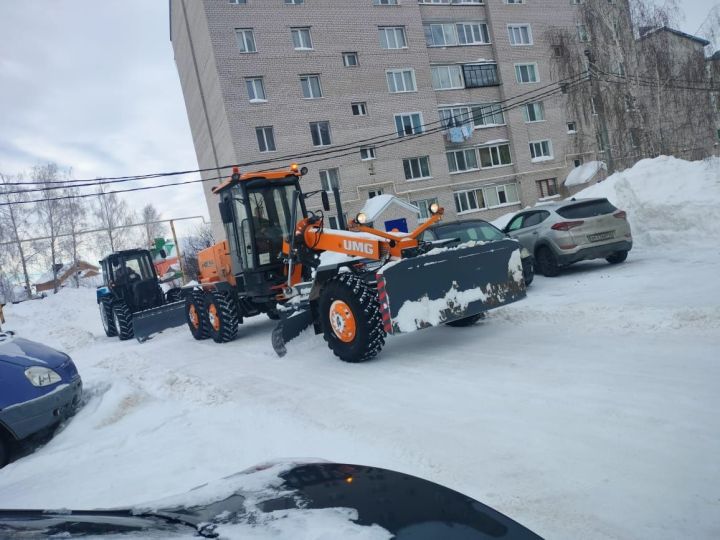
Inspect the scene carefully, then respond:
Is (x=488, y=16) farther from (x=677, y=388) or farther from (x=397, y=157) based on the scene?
(x=677, y=388)

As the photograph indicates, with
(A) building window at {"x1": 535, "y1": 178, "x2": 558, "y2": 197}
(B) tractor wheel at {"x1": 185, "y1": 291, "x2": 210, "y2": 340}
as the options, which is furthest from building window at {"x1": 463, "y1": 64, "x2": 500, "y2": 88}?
(B) tractor wheel at {"x1": 185, "y1": 291, "x2": 210, "y2": 340}

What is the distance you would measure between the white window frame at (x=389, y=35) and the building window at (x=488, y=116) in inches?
253

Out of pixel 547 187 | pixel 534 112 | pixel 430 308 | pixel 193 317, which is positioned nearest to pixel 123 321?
pixel 193 317

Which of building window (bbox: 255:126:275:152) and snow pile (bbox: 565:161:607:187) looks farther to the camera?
snow pile (bbox: 565:161:607:187)

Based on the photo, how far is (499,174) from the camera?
3228 centimetres

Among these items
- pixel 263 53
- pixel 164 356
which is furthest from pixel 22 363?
pixel 263 53

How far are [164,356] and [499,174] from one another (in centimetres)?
2786

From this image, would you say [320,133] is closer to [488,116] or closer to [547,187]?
[488,116]

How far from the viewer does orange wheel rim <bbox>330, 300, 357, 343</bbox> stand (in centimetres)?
605

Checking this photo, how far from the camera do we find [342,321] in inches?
243

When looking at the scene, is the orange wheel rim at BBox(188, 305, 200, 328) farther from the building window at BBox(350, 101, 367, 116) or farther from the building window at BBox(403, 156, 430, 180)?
the building window at BBox(403, 156, 430, 180)

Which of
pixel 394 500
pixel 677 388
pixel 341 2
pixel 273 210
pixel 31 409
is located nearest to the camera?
pixel 394 500

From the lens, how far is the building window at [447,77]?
31659 mm

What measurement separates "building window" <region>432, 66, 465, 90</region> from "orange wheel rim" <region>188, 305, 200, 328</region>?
2587cm
